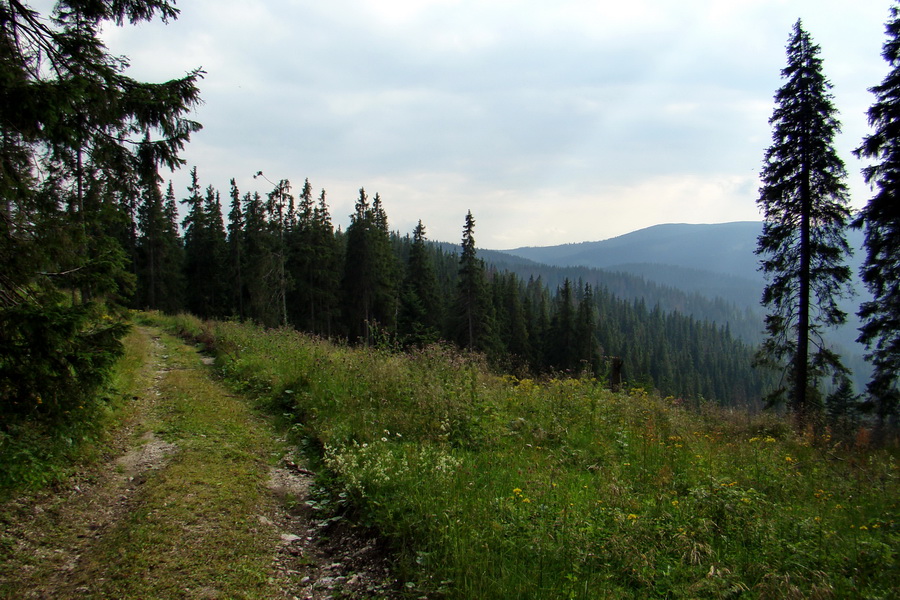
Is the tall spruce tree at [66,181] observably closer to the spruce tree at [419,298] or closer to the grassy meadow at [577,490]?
the grassy meadow at [577,490]

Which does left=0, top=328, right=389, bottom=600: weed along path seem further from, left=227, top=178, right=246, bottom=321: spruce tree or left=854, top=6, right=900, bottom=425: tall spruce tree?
left=227, top=178, right=246, bottom=321: spruce tree

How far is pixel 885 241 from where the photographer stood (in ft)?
38.5

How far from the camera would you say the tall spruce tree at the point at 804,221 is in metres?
13.5

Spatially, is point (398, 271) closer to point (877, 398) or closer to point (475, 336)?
point (475, 336)

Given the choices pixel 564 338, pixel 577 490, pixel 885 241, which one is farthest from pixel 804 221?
pixel 564 338

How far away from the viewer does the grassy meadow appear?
3287 millimetres

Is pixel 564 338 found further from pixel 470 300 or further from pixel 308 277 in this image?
pixel 308 277

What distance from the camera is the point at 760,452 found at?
651 cm

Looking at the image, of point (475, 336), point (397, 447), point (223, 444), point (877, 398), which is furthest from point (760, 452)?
point (475, 336)

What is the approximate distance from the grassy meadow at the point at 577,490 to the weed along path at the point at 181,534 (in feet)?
1.63

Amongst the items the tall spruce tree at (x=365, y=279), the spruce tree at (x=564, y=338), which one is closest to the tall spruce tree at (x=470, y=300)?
the tall spruce tree at (x=365, y=279)

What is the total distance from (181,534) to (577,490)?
13.4 ft

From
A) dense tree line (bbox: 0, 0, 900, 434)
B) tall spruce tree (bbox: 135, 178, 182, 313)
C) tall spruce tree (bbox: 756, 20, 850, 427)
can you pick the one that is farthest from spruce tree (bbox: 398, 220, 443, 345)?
tall spruce tree (bbox: 756, 20, 850, 427)

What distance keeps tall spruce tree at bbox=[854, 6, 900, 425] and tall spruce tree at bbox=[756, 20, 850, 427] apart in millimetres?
766
